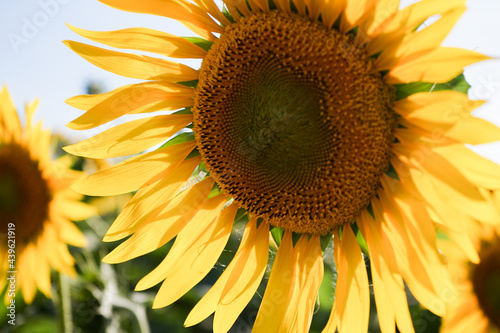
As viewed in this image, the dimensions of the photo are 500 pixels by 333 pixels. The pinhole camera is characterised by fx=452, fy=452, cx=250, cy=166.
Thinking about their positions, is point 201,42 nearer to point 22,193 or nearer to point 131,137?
point 131,137

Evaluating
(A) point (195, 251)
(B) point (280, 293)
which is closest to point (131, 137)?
(A) point (195, 251)

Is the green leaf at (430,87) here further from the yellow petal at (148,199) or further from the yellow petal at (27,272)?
the yellow petal at (27,272)

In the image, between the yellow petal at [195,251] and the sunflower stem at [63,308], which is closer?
the yellow petal at [195,251]

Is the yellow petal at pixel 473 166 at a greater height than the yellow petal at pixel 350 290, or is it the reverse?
the yellow petal at pixel 473 166

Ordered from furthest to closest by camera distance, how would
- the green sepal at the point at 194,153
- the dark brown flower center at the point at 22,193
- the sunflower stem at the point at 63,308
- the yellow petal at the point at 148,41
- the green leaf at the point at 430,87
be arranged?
the dark brown flower center at the point at 22,193
the sunflower stem at the point at 63,308
the green sepal at the point at 194,153
the yellow petal at the point at 148,41
the green leaf at the point at 430,87

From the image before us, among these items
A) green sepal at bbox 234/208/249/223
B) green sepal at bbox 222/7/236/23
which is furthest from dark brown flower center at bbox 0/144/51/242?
green sepal at bbox 222/7/236/23

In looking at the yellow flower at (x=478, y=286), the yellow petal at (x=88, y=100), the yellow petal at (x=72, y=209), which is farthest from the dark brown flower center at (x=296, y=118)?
the yellow petal at (x=72, y=209)
